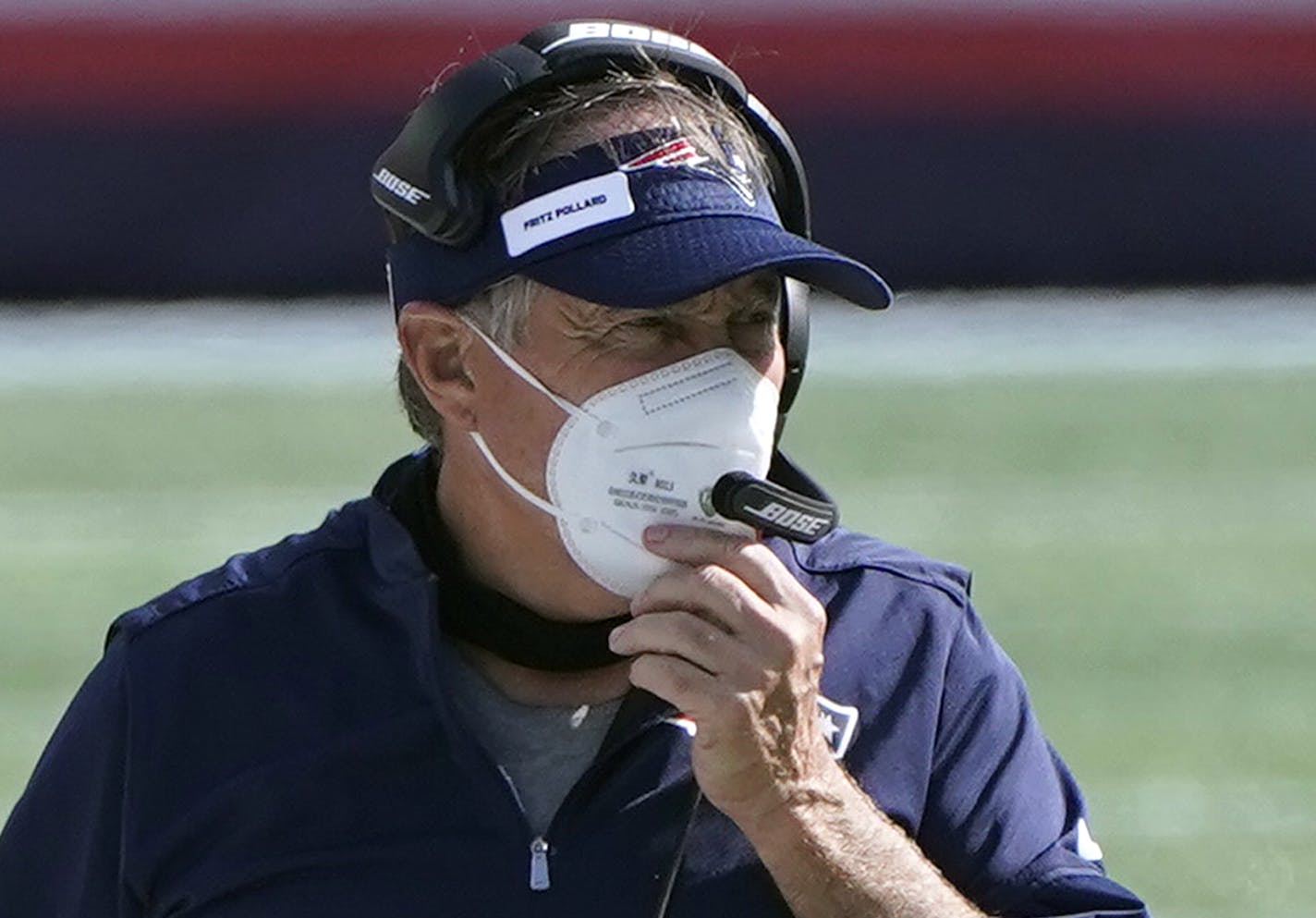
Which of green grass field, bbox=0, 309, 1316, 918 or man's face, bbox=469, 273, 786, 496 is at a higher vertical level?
man's face, bbox=469, 273, 786, 496

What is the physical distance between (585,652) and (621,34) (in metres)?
0.62

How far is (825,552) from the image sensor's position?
9.66 feet

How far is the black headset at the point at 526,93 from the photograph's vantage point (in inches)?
110

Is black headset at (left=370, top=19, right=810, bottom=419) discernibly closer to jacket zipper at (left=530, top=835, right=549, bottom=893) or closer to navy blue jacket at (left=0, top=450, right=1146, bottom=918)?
navy blue jacket at (left=0, top=450, right=1146, bottom=918)

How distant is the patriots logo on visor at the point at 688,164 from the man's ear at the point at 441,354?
0.25 metres

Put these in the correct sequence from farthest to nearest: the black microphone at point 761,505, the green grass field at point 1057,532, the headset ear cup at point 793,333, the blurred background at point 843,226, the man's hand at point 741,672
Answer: the blurred background at point 843,226 < the green grass field at point 1057,532 < the headset ear cup at point 793,333 < the black microphone at point 761,505 < the man's hand at point 741,672

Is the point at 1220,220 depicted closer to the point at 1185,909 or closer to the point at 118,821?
the point at 1185,909

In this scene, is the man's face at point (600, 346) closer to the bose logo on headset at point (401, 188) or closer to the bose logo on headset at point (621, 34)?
the bose logo on headset at point (401, 188)

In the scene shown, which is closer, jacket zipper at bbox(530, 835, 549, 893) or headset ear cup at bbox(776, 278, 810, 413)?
jacket zipper at bbox(530, 835, 549, 893)

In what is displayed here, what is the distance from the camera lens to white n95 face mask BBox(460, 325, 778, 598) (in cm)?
270

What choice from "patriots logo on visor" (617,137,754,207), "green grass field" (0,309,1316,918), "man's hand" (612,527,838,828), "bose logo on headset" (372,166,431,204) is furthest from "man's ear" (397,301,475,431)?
"green grass field" (0,309,1316,918)

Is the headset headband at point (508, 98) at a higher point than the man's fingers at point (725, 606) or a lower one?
higher

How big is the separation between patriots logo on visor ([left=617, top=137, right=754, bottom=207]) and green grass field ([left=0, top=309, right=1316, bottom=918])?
372cm

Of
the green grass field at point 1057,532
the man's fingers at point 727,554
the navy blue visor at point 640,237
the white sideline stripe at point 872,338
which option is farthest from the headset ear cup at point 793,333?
the white sideline stripe at point 872,338
